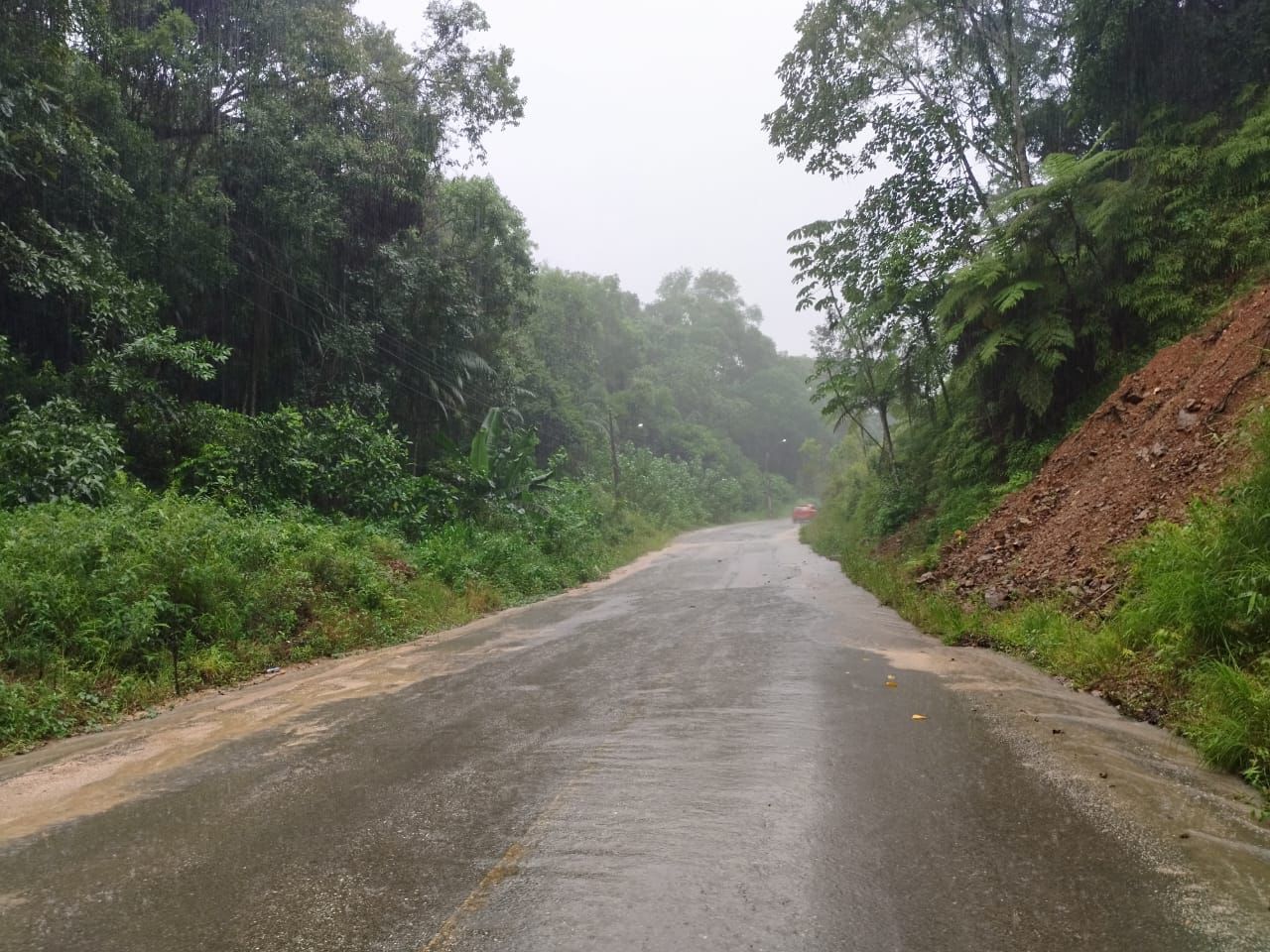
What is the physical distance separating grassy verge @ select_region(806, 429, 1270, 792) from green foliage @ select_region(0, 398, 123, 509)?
10.8 metres

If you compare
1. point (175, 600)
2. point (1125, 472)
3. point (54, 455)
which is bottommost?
point (175, 600)

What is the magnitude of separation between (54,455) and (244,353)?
354 inches

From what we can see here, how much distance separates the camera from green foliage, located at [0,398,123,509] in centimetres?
973

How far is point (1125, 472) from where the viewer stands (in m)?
9.52

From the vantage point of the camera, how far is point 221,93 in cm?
1673

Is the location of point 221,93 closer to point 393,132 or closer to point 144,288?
point 393,132

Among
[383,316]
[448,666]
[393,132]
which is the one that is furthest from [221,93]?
[448,666]

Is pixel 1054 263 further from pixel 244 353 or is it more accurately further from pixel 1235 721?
pixel 244 353

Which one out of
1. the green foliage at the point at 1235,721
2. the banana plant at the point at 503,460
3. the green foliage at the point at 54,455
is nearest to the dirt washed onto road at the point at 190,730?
the green foliage at the point at 54,455

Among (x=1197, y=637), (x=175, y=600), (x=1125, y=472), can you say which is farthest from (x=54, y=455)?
(x=1125, y=472)

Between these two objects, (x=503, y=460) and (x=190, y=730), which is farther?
(x=503, y=460)

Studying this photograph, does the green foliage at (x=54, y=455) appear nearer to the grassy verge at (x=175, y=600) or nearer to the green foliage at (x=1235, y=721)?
the grassy verge at (x=175, y=600)

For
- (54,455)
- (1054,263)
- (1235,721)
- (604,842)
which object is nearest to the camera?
(604,842)

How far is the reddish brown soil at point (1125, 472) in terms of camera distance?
8.05 m
